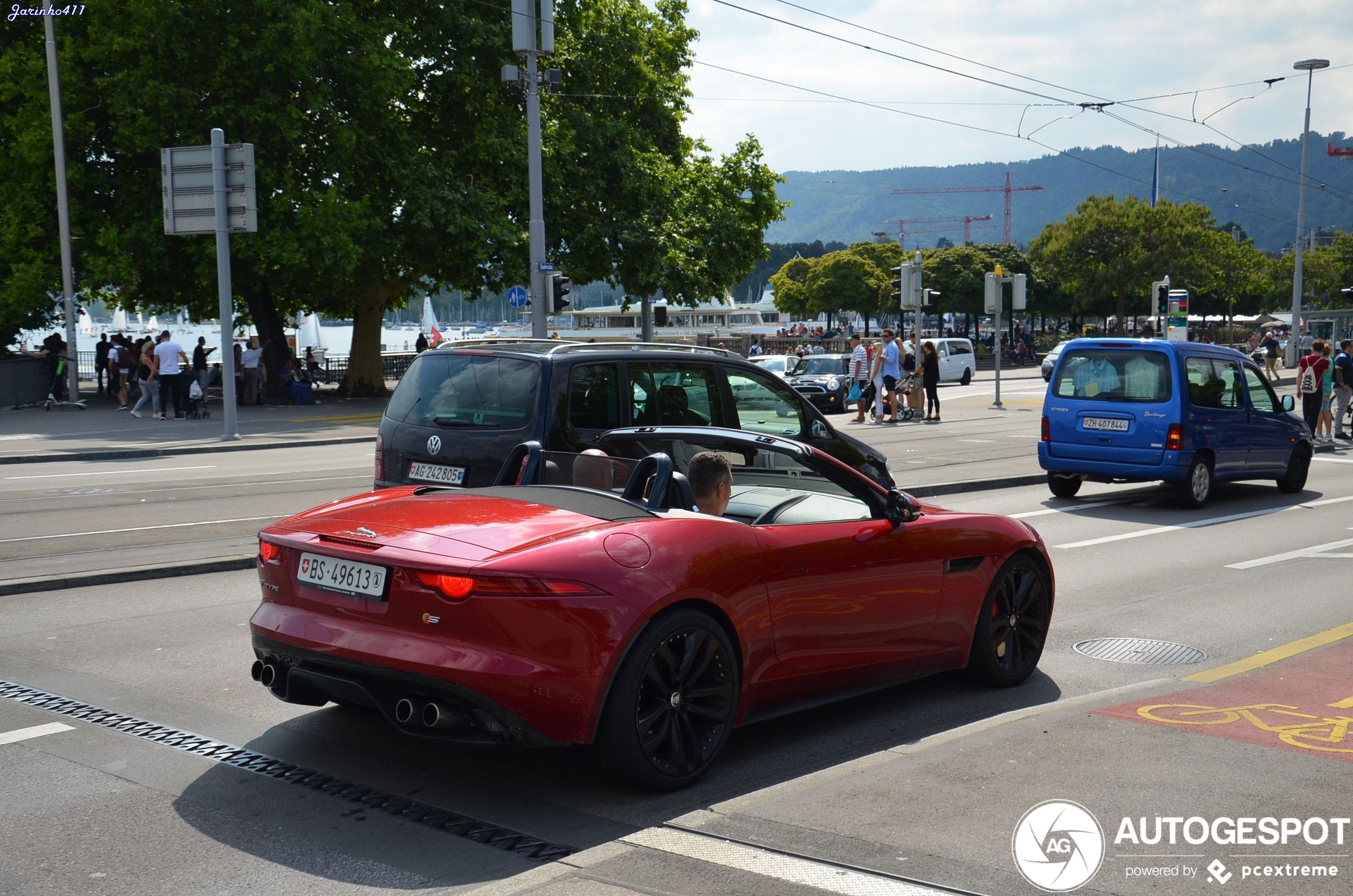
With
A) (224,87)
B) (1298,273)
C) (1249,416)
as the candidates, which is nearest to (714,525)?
(1249,416)

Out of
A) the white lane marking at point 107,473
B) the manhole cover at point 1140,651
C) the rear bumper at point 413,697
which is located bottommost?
the white lane marking at point 107,473

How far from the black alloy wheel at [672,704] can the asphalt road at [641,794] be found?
146 mm

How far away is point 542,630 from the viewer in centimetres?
443

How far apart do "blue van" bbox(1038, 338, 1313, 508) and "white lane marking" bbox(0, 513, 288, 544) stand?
27.7 feet

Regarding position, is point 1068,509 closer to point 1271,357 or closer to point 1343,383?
point 1343,383

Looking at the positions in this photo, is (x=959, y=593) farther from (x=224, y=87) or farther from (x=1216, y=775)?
(x=224, y=87)

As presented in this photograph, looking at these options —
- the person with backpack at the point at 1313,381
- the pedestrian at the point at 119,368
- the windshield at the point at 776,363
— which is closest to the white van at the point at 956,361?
the windshield at the point at 776,363

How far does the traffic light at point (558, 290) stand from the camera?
26.2 meters

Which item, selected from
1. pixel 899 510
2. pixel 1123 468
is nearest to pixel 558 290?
pixel 1123 468

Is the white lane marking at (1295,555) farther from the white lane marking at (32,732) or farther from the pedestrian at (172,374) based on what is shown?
the pedestrian at (172,374)

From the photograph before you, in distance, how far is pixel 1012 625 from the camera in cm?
649

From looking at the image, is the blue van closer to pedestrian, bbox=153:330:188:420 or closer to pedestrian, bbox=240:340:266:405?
pedestrian, bbox=153:330:188:420

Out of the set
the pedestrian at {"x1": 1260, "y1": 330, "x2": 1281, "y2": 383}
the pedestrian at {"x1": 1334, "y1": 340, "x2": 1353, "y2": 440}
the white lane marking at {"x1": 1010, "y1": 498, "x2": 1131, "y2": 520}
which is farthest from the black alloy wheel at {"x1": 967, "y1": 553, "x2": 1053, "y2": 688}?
the pedestrian at {"x1": 1260, "y1": 330, "x2": 1281, "y2": 383}

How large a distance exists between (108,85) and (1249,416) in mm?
25604
